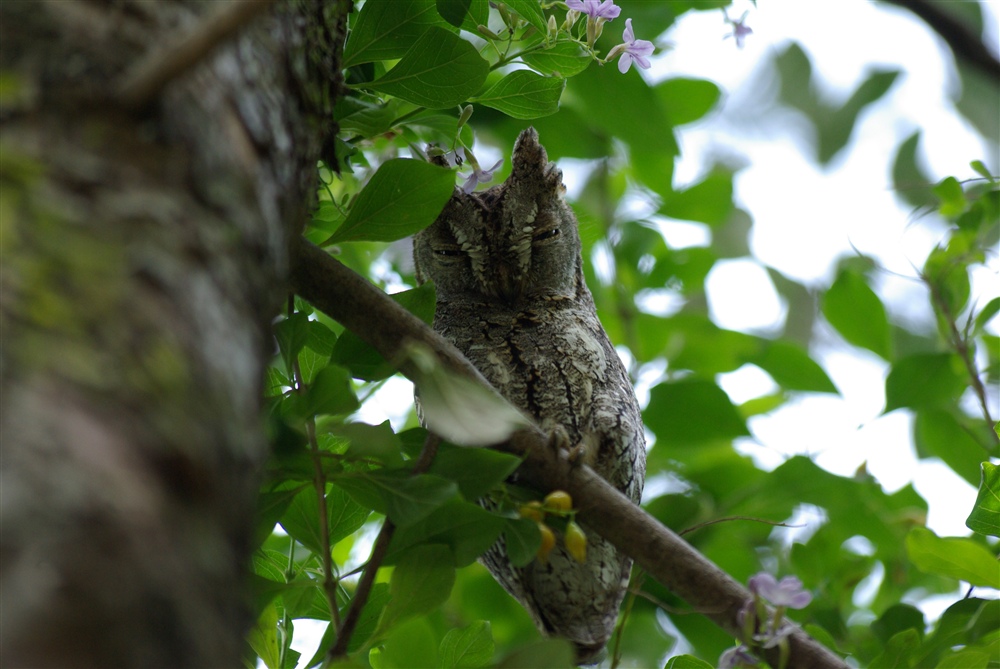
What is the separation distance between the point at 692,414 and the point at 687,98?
108cm

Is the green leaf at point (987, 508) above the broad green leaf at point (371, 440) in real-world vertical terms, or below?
below

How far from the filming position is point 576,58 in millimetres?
1544

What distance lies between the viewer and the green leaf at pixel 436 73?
1389 millimetres

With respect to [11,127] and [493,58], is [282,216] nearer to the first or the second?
[11,127]

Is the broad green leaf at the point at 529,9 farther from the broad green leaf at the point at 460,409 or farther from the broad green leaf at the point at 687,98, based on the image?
the broad green leaf at the point at 687,98

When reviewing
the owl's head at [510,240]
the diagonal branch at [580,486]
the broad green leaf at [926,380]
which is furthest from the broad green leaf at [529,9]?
the broad green leaf at [926,380]

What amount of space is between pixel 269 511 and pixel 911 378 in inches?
77.2

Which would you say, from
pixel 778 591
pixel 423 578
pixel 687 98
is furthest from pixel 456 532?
pixel 687 98

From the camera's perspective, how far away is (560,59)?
155 cm

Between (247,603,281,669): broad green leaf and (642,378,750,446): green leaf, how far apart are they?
4.56 feet

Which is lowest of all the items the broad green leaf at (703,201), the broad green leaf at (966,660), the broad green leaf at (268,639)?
the broad green leaf at (966,660)

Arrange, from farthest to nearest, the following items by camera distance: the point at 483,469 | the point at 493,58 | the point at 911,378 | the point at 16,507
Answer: the point at 911,378 < the point at 493,58 < the point at 483,469 < the point at 16,507

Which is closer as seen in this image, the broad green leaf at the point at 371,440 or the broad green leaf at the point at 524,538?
the broad green leaf at the point at 371,440

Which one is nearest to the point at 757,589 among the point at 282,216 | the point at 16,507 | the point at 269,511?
the point at 269,511
